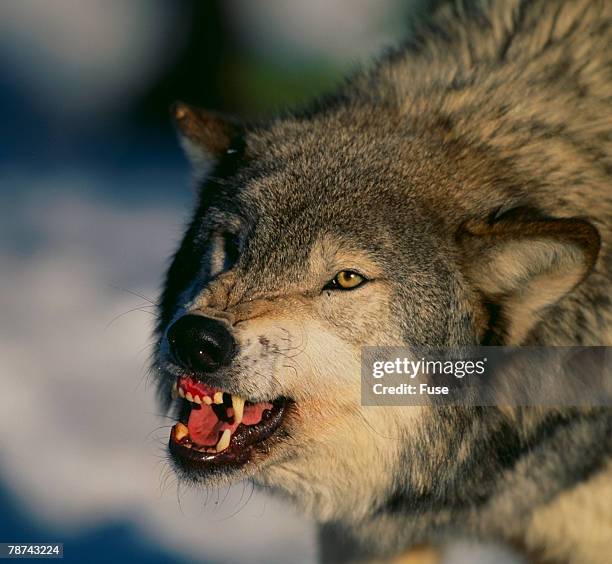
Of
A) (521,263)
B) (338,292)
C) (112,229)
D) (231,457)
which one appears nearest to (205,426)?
(231,457)

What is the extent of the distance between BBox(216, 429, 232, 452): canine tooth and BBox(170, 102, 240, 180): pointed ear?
1047 mm

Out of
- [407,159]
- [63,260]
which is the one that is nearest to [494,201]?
[407,159]

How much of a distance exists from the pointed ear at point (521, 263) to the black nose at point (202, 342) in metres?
0.81

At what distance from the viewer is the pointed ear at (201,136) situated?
3.23 m

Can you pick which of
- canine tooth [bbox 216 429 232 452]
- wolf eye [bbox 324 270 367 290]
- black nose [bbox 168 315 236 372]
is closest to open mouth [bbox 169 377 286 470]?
canine tooth [bbox 216 429 232 452]

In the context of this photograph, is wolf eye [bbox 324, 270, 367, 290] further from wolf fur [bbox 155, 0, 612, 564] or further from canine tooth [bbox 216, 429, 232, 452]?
canine tooth [bbox 216, 429, 232, 452]

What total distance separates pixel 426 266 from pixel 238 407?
0.72 m

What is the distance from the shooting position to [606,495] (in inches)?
124

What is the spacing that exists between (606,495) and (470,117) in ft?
4.79

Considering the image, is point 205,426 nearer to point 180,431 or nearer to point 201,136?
point 180,431

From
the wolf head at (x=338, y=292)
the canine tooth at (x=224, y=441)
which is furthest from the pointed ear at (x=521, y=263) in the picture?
the canine tooth at (x=224, y=441)

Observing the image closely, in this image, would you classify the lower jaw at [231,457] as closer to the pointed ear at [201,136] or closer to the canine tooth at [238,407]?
the canine tooth at [238,407]

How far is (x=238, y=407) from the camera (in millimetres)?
2625

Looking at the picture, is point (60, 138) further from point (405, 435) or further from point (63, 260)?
point (405, 435)
